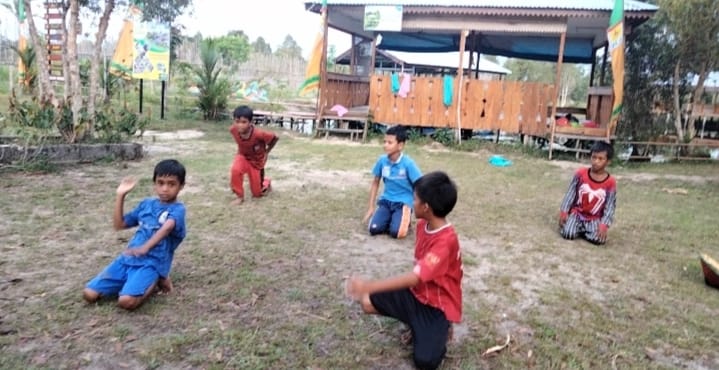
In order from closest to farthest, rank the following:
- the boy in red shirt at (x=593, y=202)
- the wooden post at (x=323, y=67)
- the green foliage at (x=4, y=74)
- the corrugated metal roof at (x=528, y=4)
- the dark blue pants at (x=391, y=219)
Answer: the dark blue pants at (x=391, y=219) → the boy in red shirt at (x=593, y=202) → the corrugated metal roof at (x=528, y=4) → the wooden post at (x=323, y=67) → the green foliage at (x=4, y=74)

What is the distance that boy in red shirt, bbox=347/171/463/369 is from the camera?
250 centimetres

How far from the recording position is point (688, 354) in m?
2.88

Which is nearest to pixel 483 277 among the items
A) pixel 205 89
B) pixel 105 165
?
pixel 105 165

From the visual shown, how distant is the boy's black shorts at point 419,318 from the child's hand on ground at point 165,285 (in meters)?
1.34

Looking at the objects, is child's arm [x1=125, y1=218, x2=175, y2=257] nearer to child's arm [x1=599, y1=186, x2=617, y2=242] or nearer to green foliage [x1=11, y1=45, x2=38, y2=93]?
child's arm [x1=599, y1=186, x2=617, y2=242]

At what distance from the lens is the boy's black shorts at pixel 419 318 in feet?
8.45

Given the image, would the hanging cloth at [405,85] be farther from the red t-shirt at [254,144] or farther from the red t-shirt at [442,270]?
the red t-shirt at [442,270]

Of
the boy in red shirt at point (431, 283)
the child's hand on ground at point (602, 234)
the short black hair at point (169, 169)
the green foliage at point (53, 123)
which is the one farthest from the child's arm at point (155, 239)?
the green foliage at point (53, 123)

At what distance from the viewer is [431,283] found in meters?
2.70

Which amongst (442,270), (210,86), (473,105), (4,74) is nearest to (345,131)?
(473,105)

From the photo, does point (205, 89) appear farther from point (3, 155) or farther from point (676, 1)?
point (676, 1)

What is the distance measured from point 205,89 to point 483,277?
12606mm

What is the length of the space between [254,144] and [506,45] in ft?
40.9

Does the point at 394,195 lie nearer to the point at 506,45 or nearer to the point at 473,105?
the point at 473,105
